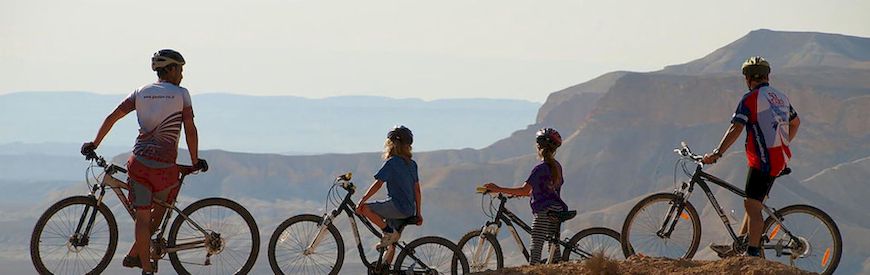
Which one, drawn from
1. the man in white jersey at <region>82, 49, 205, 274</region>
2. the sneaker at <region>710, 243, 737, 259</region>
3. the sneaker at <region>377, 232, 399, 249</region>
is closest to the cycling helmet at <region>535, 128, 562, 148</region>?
the sneaker at <region>377, 232, 399, 249</region>

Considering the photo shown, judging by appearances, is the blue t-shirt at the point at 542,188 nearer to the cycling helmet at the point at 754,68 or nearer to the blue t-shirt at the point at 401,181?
the blue t-shirt at the point at 401,181

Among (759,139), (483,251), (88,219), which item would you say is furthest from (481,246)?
(88,219)

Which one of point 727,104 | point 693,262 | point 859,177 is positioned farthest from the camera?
point 727,104

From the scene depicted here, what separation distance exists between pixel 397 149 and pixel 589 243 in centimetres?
208

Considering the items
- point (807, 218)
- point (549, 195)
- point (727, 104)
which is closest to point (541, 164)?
point (549, 195)

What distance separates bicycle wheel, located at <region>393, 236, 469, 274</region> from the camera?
9953mm

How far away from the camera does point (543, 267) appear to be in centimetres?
920

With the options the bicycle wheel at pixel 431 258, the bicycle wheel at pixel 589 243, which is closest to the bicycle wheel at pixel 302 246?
the bicycle wheel at pixel 431 258

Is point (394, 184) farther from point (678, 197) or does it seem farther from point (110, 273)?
point (110, 273)

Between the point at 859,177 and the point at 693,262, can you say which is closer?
the point at 693,262

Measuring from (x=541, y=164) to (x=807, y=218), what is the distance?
2.46 m

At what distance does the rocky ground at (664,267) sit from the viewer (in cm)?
857

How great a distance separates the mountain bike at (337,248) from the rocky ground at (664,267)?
3.18ft

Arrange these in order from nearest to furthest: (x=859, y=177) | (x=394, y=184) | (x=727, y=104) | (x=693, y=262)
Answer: (x=693, y=262)
(x=394, y=184)
(x=859, y=177)
(x=727, y=104)
